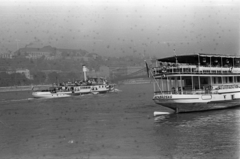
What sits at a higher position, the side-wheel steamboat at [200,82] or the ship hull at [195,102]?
the side-wheel steamboat at [200,82]

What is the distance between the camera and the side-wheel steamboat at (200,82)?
2864 cm

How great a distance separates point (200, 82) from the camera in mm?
31438

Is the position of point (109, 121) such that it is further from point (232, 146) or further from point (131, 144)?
point (232, 146)

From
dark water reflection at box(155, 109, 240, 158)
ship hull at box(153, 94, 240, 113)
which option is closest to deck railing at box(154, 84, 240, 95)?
ship hull at box(153, 94, 240, 113)

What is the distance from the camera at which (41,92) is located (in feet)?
239

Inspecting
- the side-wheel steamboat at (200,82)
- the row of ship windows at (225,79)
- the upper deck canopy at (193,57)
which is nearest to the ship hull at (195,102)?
the side-wheel steamboat at (200,82)

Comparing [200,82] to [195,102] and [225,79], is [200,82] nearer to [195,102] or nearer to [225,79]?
[225,79]

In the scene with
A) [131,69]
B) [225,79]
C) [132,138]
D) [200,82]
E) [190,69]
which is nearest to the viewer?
[132,138]

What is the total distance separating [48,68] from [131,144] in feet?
538

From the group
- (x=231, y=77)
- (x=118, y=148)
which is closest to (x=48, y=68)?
(x=231, y=77)

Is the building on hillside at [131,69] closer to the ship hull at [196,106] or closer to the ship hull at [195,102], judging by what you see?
the ship hull at [196,106]

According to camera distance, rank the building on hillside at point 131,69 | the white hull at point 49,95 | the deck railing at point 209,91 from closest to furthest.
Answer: the deck railing at point 209,91 → the white hull at point 49,95 → the building on hillside at point 131,69

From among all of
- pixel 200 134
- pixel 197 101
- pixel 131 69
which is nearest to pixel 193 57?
pixel 197 101

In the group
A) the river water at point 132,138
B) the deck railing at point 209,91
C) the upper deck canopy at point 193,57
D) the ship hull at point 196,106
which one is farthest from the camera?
the upper deck canopy at point 193,57
